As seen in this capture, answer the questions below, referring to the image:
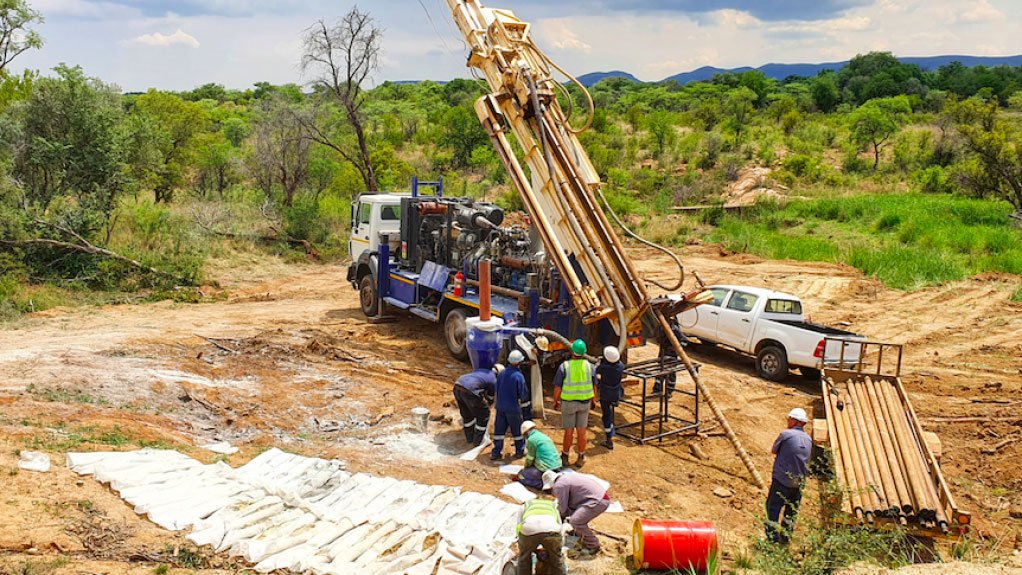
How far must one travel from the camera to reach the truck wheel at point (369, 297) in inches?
653

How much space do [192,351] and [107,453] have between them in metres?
5.39

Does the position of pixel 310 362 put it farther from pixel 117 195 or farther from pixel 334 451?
pixel 117 195

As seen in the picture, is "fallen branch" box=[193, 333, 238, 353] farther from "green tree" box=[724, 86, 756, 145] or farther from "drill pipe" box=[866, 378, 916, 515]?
"green tree" box=[724, 86, 756, 145]

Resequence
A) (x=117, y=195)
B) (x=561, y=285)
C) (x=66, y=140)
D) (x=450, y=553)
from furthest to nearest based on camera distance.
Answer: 1. (x=117, y=195)
2. (x=66, y=140)
3. (x=561, y=285)
4. (x=450, y=553)

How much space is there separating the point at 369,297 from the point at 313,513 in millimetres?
10150

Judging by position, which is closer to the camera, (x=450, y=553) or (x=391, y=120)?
(x=450, y=553)

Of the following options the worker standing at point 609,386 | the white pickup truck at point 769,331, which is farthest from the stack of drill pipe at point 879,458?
the worker standing at point 609,386

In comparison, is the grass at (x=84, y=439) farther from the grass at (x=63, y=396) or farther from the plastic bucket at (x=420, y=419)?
the plastic bucket at (x=420, y=419)

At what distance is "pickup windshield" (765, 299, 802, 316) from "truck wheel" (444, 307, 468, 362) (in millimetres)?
5423

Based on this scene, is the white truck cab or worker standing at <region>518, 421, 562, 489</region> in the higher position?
the white truck cab

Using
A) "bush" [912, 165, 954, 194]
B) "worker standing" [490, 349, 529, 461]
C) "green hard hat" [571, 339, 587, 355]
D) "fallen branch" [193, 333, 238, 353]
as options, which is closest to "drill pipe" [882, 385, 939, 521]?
"green hard hat" [571, 339, 587, 355]

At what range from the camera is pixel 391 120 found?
162 feet

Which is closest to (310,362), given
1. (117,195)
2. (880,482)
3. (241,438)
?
(241,438)

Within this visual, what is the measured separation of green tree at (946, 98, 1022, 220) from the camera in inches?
1052
